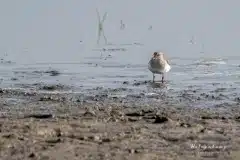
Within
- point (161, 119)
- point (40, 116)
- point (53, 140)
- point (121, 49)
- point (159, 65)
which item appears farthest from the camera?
point (121, 49)

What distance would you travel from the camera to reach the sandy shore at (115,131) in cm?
726

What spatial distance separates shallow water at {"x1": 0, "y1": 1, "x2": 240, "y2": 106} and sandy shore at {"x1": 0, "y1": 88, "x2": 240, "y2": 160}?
151 centimetres

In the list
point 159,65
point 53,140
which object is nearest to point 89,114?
point 53,140

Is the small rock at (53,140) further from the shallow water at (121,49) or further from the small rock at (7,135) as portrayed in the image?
the shallow water at (121,49)

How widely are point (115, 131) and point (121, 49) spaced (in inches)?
404

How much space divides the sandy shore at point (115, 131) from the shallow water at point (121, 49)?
1515mm

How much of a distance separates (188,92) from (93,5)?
15378 millimetres

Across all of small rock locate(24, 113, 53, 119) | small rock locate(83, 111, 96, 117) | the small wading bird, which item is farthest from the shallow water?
small rock locate(24, 113, 53, 119)

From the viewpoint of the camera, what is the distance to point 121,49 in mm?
18484

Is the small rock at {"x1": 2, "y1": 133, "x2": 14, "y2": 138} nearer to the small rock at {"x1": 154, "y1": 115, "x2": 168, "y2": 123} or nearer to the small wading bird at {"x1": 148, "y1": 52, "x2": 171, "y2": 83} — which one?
the small rock at {"x1": 154, "y1": 115, "x2": 168, "y2": 123}

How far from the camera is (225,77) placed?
555 inches

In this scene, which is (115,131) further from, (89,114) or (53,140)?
(89,114)

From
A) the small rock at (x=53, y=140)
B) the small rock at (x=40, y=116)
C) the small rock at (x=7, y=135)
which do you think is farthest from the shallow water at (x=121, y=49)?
the small rock at (x=7, y=135)

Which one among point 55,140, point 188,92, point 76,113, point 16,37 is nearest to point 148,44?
point 16,37
